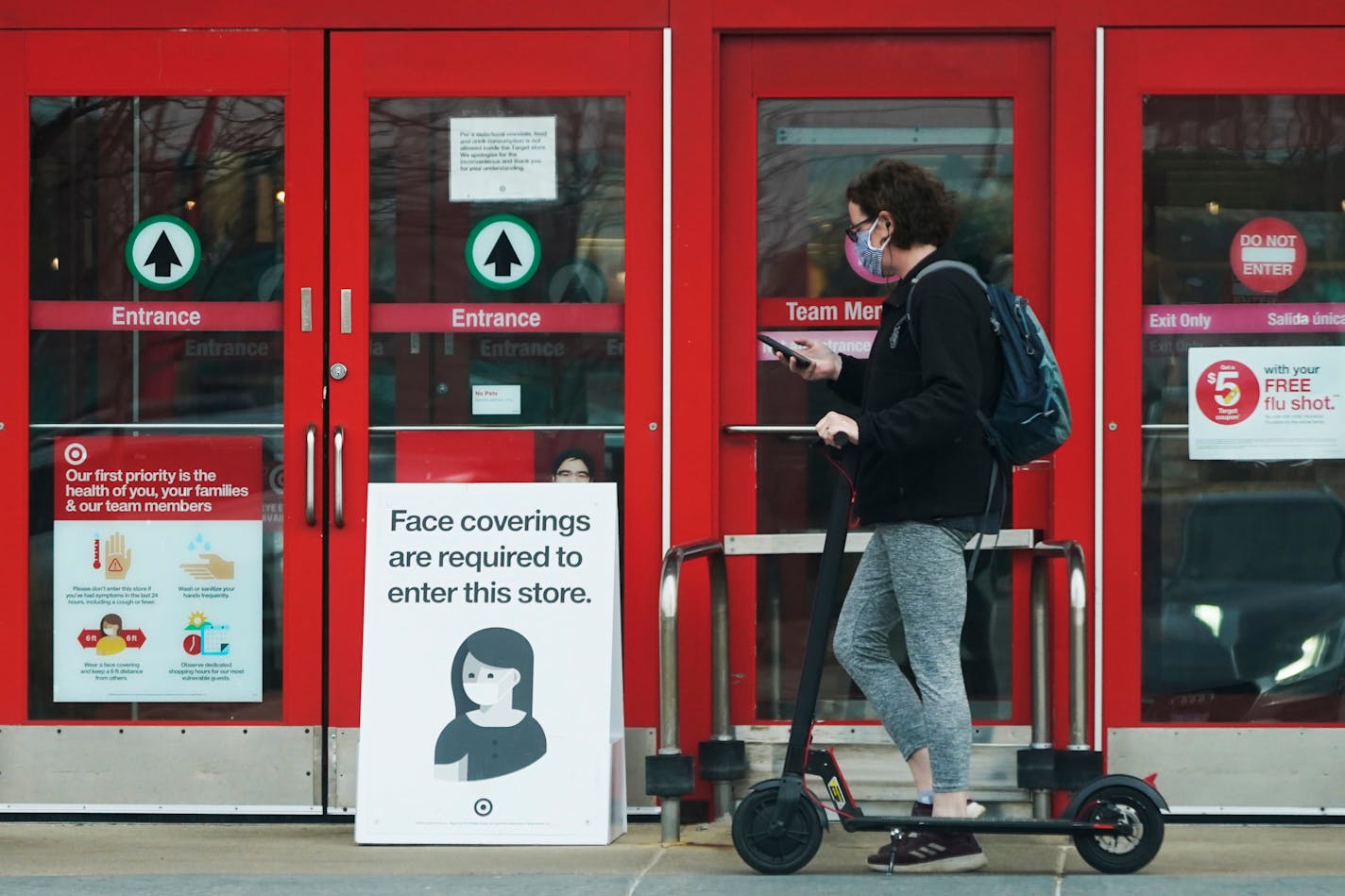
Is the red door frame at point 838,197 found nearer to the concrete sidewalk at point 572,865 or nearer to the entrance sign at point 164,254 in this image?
the concrete sidewalk at point 572,865

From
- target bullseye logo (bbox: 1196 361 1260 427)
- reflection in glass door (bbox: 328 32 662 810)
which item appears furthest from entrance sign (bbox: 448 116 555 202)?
target bullseye logo (bbox: 1196 361 1260 427)

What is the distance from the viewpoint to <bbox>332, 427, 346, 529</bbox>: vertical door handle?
618 centimetres

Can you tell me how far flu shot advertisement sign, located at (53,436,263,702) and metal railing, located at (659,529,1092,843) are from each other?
1559mm

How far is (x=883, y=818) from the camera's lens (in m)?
4.98

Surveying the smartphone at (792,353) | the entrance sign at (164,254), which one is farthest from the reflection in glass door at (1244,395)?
the entrance sign at (164,254)

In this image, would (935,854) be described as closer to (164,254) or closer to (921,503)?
(921,503)

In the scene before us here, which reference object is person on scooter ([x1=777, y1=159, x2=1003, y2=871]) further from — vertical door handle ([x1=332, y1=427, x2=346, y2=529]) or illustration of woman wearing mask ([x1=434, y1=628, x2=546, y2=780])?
vertical door handle ([x1=332, y1=427, x2=346, y2=529])

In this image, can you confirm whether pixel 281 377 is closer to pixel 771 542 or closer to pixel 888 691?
pixel 771 542

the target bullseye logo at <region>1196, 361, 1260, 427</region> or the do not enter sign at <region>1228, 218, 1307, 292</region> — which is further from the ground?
the do not enter sign at <region>1228, 218, 1307, 292</region>

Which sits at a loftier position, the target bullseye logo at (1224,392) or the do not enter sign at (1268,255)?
the do not enter sign at (1268,255)

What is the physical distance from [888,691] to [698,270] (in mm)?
1683

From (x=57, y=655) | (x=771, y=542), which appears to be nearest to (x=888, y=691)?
(x=771, y=542)

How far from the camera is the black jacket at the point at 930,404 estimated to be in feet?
15.9

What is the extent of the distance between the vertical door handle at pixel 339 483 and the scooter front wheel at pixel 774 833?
1815 mm
